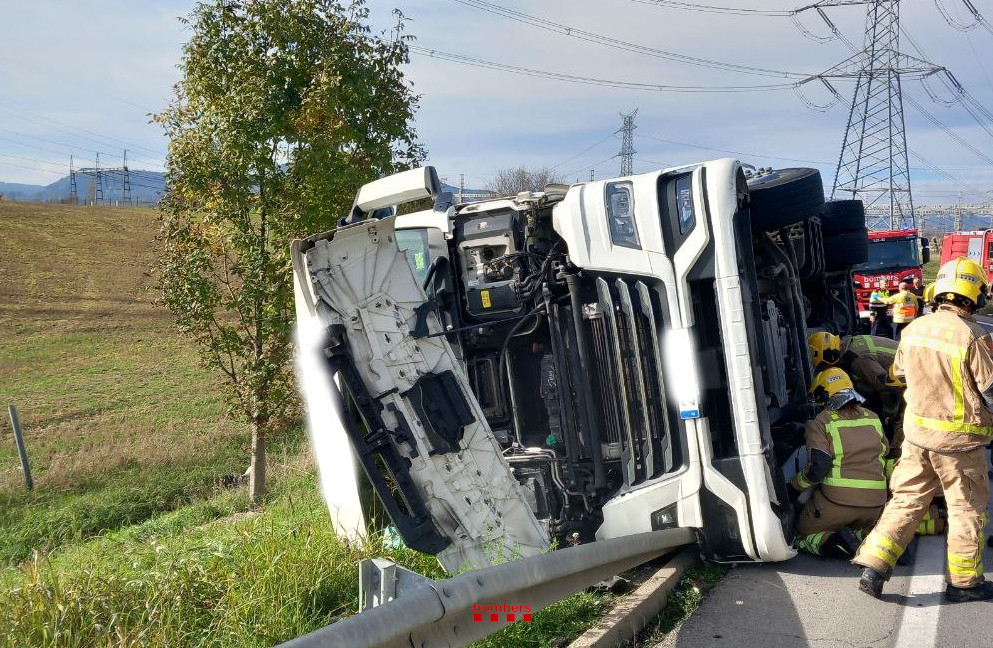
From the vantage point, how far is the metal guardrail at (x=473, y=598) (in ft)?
7.45

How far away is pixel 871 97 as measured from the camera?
28.2 metres

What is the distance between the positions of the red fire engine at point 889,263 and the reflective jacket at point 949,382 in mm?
12128

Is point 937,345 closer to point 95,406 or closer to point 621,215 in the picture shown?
point 621,215

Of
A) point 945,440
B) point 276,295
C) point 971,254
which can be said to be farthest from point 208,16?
point 971,254

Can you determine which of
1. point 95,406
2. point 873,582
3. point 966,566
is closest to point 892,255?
point 966,566

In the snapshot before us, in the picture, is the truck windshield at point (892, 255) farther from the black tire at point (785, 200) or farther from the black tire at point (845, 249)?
the black tire at point (785, 200)

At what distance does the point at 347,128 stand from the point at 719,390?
404cm

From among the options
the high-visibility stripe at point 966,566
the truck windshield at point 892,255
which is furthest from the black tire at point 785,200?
the truck windshield at point 892,255

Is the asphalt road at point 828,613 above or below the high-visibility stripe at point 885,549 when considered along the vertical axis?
below

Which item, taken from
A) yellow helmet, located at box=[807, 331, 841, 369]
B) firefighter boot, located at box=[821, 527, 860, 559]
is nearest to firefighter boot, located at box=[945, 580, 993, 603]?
firefighter boot, located at box=[821, 527, 860, 559]

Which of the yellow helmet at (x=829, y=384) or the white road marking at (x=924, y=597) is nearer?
the white road marking at (x=924, y=597)

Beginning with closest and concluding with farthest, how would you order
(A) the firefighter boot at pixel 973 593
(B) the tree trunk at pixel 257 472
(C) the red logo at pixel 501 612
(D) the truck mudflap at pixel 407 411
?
(C) the red logo at pixel 501 612
(A) the firefighter boot at pixel 973 593
(D) the truck mudflap at pixel 407 411
(B) the tree trunk at pixel 257 472

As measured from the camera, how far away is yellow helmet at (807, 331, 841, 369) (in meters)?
5.47

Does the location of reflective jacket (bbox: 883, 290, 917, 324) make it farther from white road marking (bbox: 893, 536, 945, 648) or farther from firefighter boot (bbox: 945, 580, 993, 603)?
firefighter boot (bbox: 945, 580, 993, 603)
